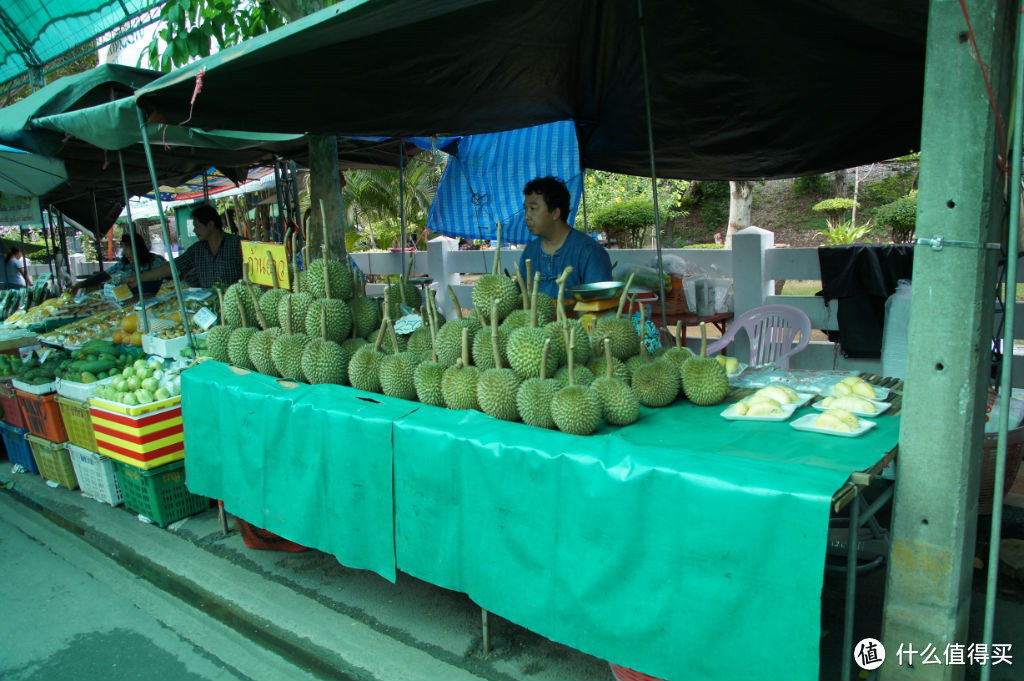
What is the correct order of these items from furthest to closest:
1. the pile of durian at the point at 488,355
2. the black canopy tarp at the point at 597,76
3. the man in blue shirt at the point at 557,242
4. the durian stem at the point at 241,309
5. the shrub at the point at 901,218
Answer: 1. the shrub at the point at 901,218
2. the man in blue shirt at the point at 557,242
3. the durian stem at the point at 241,309
4. the black canopy tarp at the point at 597,76
5. the pile of durian at the point at 488,355

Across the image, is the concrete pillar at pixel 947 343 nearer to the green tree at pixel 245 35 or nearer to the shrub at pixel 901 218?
the green tree at pixel 245 35

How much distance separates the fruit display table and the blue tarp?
330 cm

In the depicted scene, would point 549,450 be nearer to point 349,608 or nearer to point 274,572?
point 349,608

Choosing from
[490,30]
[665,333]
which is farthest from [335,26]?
[665,333]

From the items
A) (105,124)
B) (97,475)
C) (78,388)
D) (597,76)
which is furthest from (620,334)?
(97,475)

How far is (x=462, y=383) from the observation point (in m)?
2.41

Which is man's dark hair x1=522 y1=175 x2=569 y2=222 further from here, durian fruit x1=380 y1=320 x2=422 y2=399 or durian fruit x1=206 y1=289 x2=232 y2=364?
durian fruit x1=206 y1=289 x2=232 y2=364

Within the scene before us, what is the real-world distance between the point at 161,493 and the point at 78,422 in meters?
0.87

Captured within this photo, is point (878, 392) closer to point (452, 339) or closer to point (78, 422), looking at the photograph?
point (452, 339)

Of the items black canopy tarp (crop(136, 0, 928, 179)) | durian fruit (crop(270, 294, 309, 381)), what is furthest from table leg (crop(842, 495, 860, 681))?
durian fruit (crop(270, 294, 309, 381))

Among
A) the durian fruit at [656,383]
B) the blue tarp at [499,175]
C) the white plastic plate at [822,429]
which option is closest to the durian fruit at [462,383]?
the durian fruit at [656,383]

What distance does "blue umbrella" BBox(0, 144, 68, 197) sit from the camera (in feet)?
16.2

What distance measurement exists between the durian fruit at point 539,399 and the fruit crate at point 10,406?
440 cm

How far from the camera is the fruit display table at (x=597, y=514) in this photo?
5.38ft
